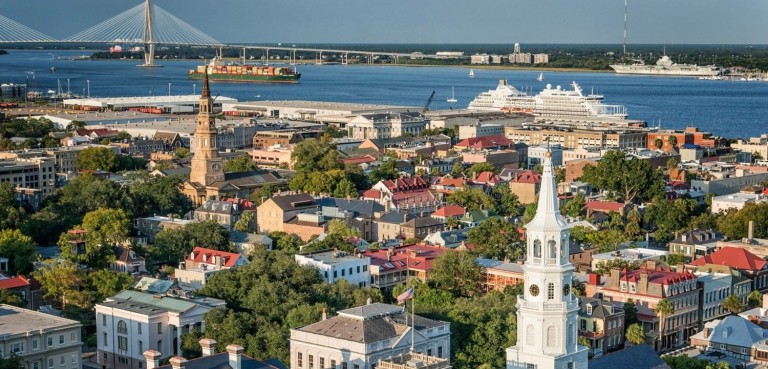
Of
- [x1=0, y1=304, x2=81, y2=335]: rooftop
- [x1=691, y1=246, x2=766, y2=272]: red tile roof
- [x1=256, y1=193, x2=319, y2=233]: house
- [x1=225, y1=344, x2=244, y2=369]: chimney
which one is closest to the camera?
[x1=225, y1=344, x2=244, y2=369]: chimney

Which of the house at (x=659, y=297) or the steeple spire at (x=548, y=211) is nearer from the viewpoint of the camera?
the steeple spire at (x=548, y=211)

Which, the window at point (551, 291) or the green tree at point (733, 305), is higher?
the window at point (551, 291)

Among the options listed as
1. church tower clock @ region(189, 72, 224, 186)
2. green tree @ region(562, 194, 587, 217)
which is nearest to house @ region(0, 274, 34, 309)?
church tower clock @ region(189, 72, 224, 186)

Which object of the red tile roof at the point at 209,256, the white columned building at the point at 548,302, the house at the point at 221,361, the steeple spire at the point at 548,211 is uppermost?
the steeple spire at the point at 548,211

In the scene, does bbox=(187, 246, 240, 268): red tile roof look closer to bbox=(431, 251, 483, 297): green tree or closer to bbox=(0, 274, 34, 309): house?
bbox=(431, 251, 483, 297): green tree

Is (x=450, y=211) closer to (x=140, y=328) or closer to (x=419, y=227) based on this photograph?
(x=419, y=227)

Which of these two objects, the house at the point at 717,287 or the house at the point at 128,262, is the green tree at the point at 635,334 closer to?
the house at the point at 717,287

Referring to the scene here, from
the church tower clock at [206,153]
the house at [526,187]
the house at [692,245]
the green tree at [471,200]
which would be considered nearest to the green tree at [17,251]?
the church tower clock at [206,153]
